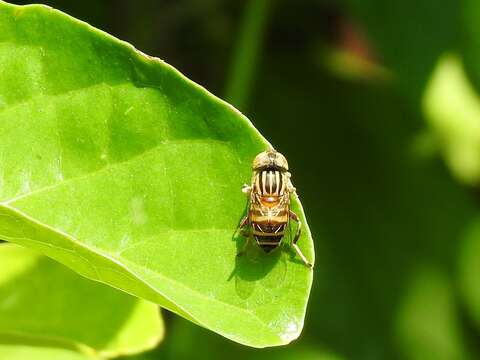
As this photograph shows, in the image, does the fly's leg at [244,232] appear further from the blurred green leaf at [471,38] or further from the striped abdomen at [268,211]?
the blurred green leaf at [471,38]

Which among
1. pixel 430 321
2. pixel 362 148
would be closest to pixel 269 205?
pixel 430 321

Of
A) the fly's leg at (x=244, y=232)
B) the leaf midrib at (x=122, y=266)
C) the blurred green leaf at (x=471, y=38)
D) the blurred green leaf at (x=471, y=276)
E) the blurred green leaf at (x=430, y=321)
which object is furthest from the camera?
the blurred green leaf at (x=430, y=321)

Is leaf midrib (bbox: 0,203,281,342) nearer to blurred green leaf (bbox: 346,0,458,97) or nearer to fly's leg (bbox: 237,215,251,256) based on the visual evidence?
fly's leg (bbox: 237,215,251,256)

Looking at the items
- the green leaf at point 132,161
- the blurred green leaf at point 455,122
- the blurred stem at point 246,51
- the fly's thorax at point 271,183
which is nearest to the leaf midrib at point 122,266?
the green leaf at point 132,161

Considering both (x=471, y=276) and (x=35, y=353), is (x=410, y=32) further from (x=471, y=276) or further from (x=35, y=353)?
(x=35, y=353)

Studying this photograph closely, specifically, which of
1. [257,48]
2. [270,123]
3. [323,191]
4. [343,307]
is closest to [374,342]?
[343,307]

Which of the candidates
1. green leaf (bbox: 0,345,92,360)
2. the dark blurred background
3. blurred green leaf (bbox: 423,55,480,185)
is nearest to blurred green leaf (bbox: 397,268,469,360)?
the dark blurred background
